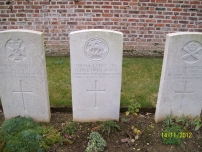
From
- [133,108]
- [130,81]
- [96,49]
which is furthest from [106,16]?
[133,108]

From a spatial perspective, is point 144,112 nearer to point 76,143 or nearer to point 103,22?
point 76,143

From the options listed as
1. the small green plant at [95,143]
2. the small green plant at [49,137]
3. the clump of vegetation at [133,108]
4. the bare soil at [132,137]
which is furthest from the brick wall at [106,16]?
the small green plant at [95,143]

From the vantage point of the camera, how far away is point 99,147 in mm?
2910

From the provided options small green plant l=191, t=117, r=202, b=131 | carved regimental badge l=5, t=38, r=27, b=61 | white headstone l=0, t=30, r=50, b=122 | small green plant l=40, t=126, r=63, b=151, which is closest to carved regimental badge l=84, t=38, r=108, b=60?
white headstone l=0, t=30, r=50, b=122

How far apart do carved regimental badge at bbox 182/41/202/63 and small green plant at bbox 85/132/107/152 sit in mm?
1812

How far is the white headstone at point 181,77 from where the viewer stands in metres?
3.05

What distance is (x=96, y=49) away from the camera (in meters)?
3.10

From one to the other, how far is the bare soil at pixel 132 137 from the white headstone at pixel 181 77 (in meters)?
0.33

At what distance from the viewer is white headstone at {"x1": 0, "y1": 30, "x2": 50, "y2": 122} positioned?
3.00m

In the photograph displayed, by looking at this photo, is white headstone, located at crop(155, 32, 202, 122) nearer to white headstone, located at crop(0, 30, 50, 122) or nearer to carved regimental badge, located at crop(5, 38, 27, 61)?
white headstone, located at crop(0, 30, 50, 122)

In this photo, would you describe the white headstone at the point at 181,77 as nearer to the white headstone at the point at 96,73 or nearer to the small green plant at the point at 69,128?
the white headstone at the point at 96,73

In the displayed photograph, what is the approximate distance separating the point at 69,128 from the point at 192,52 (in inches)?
92.2

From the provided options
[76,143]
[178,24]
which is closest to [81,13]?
[178,24]

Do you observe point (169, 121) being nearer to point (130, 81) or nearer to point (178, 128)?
point (178, 128)
